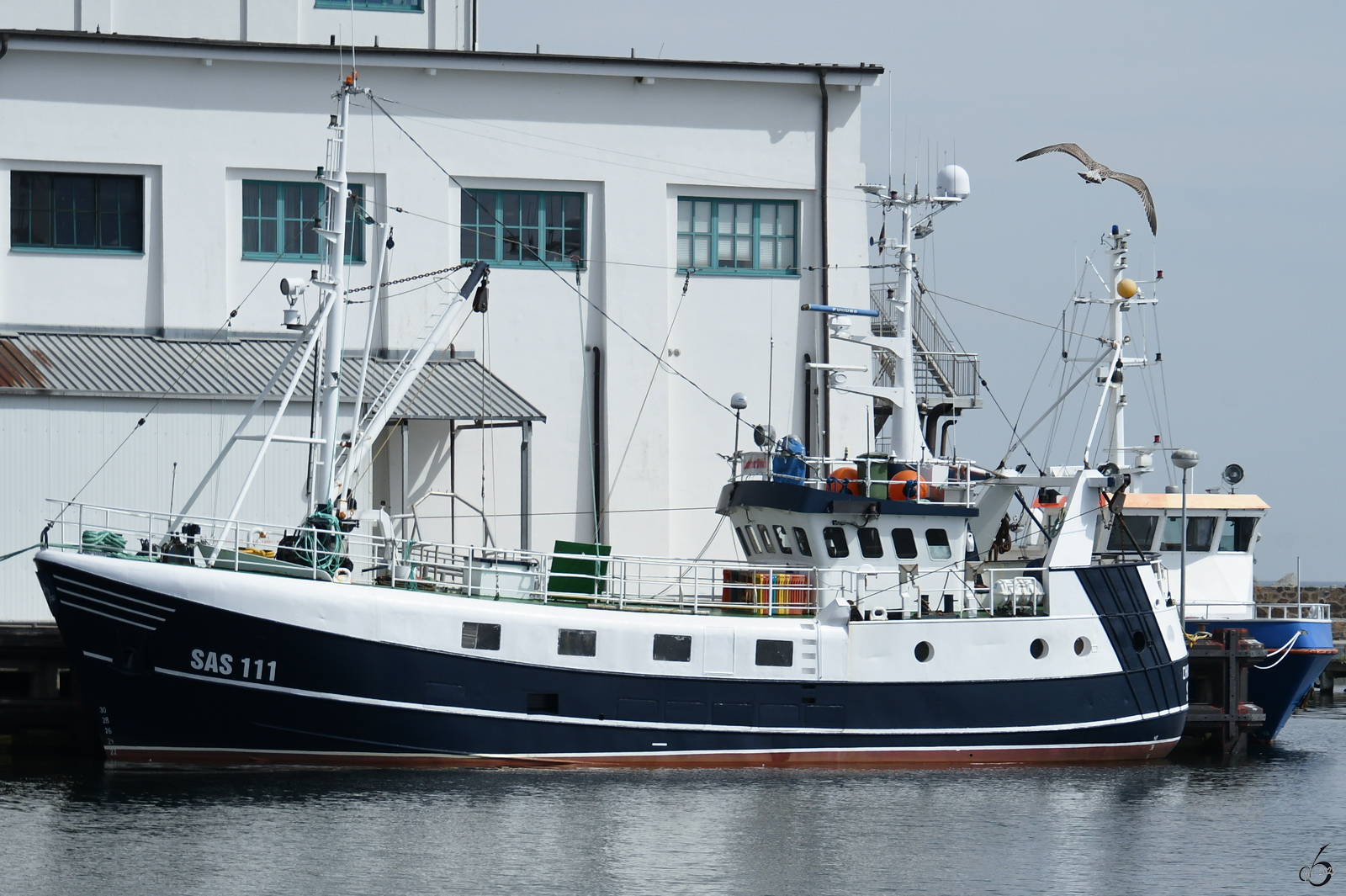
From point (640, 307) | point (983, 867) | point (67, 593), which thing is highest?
point (640, 307)

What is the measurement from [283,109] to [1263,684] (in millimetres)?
19649

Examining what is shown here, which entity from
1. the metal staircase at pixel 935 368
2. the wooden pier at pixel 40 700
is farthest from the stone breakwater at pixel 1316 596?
the wooden pier at pixel 40 700

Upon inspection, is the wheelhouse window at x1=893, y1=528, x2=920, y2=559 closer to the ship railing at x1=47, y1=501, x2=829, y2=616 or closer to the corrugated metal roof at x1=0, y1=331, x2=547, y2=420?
the ship railing at x1=47, y1=501, x2=829, y2=616

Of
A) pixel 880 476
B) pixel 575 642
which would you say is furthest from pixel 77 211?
pixel 880 476

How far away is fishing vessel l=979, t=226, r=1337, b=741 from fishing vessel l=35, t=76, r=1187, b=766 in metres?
2.95

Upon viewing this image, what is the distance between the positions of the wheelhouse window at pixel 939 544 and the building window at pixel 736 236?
353 inches

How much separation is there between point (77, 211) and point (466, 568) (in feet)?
40.6

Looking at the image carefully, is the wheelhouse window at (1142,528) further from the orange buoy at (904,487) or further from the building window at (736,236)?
the building window at (736,236)

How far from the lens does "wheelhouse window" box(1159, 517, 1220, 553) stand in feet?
101

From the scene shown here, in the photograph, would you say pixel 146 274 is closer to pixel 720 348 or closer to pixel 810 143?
pixel 720 348

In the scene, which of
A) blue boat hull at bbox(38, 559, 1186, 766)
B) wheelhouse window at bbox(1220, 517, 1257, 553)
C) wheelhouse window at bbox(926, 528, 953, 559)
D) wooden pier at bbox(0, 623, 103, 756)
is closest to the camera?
blue boat hull at bbox(38, 559, 1186, 766)

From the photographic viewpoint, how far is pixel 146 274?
31.1 meters

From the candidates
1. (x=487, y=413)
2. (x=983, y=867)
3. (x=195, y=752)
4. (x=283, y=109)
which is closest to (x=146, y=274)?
(x=283, y=109)

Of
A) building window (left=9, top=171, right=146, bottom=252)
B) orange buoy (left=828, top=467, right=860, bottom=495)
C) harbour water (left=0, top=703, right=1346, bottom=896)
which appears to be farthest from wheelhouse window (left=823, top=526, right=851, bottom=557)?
building window (left=9, top=171, right=146, bottom=252)
